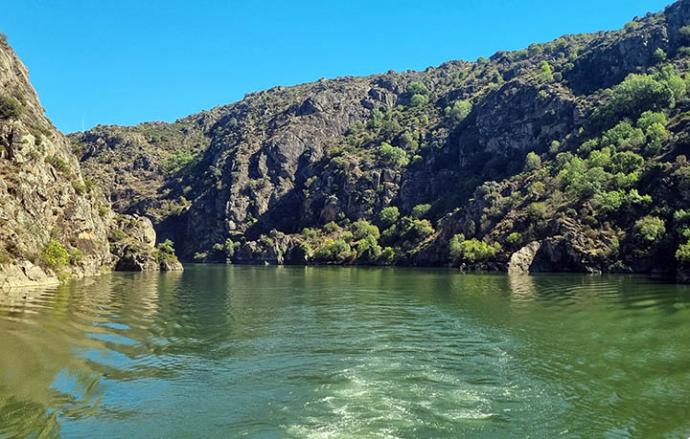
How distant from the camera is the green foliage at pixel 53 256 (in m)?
67.1

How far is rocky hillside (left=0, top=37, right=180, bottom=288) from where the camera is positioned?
60844 millimetres

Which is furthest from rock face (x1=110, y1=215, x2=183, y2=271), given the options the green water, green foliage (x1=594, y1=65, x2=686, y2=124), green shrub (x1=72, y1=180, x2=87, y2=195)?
green foliage (x1=594, y1=65, x2=686, y2=124)

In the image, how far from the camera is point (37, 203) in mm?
76688

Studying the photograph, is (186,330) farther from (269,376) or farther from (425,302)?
(425,302)

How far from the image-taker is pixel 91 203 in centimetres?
10875

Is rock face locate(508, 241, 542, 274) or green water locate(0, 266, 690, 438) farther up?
rock face locate(508, 241, 542, 274)

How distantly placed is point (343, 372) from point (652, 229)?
8913 cm

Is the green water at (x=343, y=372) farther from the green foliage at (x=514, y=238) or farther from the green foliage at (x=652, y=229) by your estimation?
the green foliage at (x=514, y=238)

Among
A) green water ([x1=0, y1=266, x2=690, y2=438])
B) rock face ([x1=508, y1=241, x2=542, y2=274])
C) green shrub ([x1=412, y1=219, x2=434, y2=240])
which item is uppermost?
green shrub ([x1=412, y1=219, x2=434, y2=240])

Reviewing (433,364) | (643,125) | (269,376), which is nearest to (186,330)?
(269,376)

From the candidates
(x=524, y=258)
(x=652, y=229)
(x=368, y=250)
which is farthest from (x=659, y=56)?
(x=652, y=229)

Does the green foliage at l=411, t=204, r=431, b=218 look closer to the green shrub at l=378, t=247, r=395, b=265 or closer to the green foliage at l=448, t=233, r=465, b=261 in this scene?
the green shrub at l=378, t=247, r=395, b=265

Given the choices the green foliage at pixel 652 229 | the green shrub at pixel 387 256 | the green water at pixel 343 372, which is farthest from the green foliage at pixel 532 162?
the green water at pixel 343 372

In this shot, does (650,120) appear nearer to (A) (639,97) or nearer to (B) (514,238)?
(A) (639,97)
